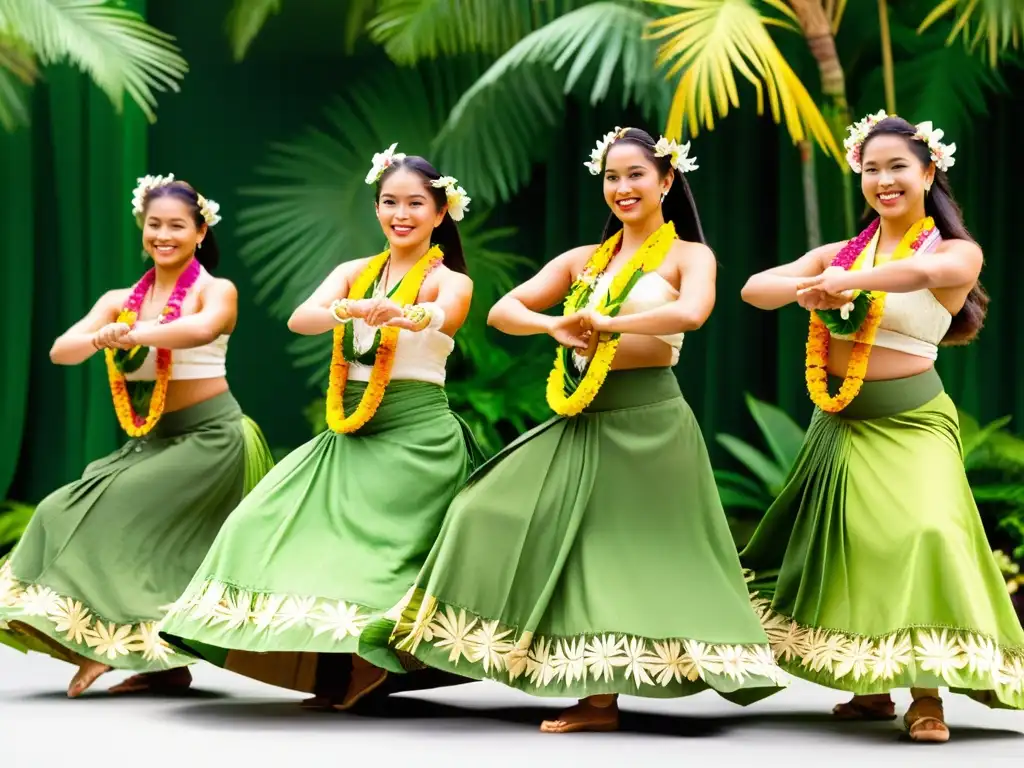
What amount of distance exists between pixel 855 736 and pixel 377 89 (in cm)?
476

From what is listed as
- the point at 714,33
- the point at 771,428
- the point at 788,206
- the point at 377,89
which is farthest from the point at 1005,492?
the point at 377,89

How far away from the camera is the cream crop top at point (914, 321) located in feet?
12.5

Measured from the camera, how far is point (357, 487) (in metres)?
4.02

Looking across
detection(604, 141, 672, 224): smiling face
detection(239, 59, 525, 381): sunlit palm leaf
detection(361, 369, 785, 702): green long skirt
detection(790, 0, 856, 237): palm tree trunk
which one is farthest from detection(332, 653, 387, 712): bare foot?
detection(790, 0, 856, 237): palm tree trunk

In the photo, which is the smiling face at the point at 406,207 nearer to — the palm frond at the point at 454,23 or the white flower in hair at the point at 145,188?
the white flower in hair at the point at 145,188

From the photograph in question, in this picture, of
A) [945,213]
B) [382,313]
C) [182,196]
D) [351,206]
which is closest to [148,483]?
[182,196]

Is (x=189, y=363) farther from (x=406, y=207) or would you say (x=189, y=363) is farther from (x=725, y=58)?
(x=725, y=58)

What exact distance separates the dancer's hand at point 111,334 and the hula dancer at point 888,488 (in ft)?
5.31

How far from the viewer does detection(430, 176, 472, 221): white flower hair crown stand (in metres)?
4.21

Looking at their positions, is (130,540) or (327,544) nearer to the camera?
(327,544)

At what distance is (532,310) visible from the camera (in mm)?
4137

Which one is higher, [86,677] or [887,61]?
[887,61]

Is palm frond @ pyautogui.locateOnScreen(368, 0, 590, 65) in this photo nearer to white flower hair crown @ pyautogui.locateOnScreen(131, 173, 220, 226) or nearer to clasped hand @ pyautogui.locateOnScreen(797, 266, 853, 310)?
white flower hair crown @ pyautogui.locateOnScreen(131, 173, 220, 226)

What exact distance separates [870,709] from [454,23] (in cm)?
384
